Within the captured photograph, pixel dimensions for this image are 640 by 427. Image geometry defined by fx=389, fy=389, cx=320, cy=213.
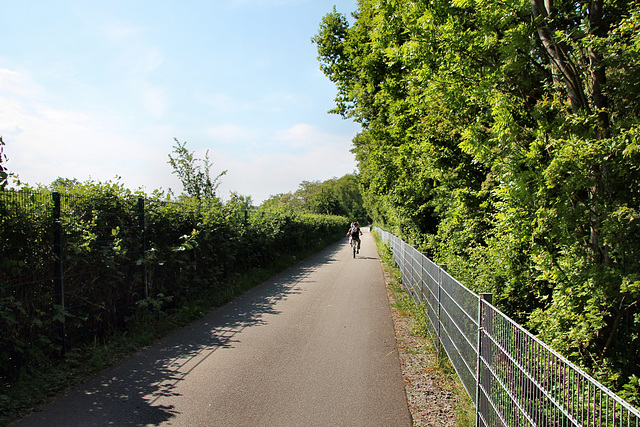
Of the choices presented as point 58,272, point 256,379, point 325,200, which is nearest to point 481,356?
point 256,379

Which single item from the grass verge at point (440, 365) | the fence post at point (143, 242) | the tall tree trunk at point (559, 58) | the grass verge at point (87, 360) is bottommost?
the grass verge at point (440, 365)

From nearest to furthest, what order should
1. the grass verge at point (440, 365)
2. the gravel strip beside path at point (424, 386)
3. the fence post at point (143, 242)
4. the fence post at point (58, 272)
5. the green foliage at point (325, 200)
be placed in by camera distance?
the grass verge at point (440, 365) < the gravel strip beside path at point (424, 386) < the fence post at point (58, 272) < the fence post at point (143, 242) < the green foliage at point (325, 200)

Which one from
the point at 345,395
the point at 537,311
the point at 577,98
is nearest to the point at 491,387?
the point at 537,311

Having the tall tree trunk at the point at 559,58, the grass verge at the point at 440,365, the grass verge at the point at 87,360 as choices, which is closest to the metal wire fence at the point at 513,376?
the grass verge at the point at 440,365

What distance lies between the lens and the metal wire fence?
175cm

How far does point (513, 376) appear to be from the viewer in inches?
101

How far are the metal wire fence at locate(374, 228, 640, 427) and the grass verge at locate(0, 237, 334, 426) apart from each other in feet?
14.2

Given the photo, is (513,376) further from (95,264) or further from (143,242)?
(143,242)

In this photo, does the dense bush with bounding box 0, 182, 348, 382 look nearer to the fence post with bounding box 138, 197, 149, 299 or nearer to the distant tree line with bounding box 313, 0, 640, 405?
the fence post with bounding box 138, 197, 149, 299

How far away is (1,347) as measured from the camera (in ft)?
13.9

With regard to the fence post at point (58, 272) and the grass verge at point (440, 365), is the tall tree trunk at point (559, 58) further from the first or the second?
the fence post at point (58, 272)

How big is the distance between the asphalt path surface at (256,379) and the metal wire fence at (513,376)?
34.7 inches

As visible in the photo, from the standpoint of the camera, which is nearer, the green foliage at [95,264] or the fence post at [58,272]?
the green foliage at [95,264]

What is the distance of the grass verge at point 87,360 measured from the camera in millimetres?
4016
